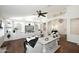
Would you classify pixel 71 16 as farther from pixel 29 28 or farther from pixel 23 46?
pixel 23 46

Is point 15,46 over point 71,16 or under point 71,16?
under

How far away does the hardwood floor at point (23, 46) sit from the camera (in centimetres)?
193

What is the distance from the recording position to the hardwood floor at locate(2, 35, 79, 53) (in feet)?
6.33

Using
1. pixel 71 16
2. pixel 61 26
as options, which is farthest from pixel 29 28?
pixel 71 16

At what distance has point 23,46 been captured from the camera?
195cm

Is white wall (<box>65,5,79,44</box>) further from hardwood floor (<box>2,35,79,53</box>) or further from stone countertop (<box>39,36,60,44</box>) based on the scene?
stone countertop (<box>39,36,60,44</box>)

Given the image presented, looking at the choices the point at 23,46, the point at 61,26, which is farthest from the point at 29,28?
the point at 61,26

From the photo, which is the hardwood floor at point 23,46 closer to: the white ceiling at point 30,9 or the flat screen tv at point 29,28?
the flat screen tv at point 29,28

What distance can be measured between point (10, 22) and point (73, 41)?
1207 mm

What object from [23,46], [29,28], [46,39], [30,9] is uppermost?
[30,9]

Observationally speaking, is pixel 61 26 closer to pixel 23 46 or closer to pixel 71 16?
pixel 71 16

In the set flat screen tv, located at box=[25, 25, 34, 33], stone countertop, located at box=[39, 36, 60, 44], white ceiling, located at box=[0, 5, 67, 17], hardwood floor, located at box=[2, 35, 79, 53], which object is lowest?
hardwood floor, located at box=[2, 35, 79, 53]

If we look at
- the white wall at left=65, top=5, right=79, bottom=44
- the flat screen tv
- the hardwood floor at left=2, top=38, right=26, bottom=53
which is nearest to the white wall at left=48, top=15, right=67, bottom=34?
the white wall at left=65, top=5, right=79, bottom=44
